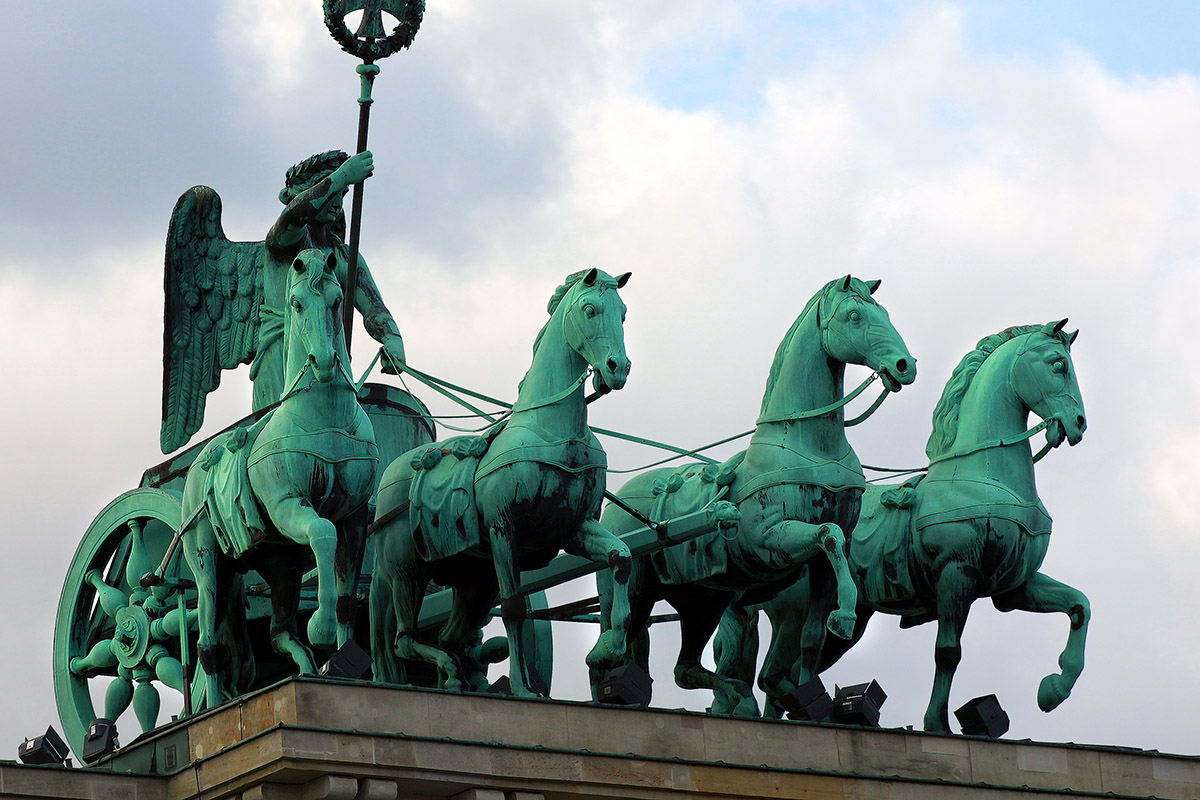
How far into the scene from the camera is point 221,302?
77.0 feet

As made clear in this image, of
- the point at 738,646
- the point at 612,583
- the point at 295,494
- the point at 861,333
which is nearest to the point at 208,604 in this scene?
the point at 295,494

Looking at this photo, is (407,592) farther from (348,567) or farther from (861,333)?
(861,333)

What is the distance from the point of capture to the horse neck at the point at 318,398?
1984cm

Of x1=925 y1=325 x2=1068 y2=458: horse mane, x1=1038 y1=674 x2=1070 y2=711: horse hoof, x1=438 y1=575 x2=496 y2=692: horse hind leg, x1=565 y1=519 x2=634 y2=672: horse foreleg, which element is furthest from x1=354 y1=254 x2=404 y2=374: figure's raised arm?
x1=1038 y1=674 x2=1070 y2=711: horse hoof

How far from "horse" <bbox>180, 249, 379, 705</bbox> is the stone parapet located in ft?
3.31

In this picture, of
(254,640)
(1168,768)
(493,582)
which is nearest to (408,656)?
(493,582)

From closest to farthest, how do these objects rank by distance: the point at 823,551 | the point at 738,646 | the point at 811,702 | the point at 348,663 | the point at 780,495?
the point at 348,663, the point at 811,702, the point at 823,551, the point at 780,495, the point at 738,646

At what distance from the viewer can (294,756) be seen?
17.8 meters

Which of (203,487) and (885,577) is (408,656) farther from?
(885,577)

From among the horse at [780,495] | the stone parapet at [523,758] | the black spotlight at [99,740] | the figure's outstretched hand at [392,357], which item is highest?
the figure's outstretched hand at [392,357]

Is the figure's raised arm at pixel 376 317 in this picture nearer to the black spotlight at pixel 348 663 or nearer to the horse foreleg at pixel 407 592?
the horse foreleg at pixel 407 592

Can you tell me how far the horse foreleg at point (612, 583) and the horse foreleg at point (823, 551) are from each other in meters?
1.09

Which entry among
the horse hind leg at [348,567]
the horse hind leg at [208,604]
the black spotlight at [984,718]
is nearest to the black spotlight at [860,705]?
the black spotlight at [984,718]

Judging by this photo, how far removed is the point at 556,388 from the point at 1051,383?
3.50 m
